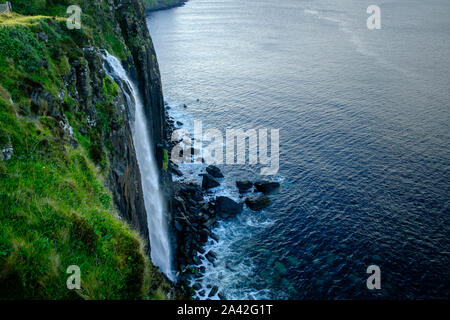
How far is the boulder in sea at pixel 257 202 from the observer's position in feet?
154

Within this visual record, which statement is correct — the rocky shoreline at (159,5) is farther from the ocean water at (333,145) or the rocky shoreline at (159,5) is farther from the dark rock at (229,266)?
the dark rock at (229,266)

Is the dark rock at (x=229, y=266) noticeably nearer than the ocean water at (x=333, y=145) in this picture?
No

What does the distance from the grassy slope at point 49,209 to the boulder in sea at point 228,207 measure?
29.1 m

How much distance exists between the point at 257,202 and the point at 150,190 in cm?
1918

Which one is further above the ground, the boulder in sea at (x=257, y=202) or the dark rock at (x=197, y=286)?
the boulder in sea at (x=257, y=202)

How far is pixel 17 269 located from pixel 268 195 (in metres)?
42.2

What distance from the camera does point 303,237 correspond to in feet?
135

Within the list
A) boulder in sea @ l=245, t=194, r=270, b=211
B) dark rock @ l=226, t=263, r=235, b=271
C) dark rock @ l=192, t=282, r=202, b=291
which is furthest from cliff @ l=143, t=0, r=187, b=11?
dark rock @ l=192, t=282, r=202, b=291

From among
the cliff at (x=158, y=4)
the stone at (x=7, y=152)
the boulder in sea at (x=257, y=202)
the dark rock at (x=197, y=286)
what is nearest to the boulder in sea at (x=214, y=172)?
the boulder in sea at (x=257, y=202)

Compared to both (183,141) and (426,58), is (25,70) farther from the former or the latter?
(426,58)

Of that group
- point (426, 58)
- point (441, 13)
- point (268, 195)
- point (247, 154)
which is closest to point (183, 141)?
point (247, 154)

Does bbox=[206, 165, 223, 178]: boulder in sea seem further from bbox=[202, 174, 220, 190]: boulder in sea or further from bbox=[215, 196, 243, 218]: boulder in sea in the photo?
bbox=[215, 196, 243, 218]: boulder in sea

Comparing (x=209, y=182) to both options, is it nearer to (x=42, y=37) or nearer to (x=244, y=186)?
(x=244, y=186)

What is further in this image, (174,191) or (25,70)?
(174,191)
